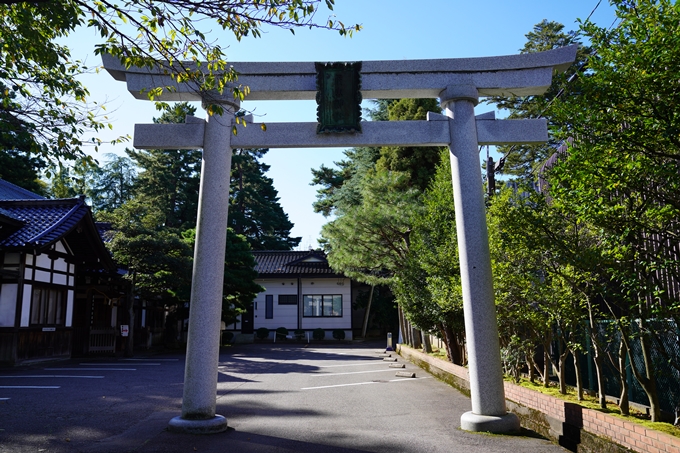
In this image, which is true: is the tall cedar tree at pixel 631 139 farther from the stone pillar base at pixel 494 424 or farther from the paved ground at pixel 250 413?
the paved ground at pixel 250 413

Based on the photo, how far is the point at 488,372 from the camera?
21.9ft

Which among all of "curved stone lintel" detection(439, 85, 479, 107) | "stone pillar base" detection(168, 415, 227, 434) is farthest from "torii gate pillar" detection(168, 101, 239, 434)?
"curved stone lintel" detection(439, 85, 479, 107)

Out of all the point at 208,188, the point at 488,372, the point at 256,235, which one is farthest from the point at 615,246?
the point at 256,235

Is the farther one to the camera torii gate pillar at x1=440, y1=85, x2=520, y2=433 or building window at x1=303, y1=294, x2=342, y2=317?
building window at x1=303, y1=294, x2=342, y2=317

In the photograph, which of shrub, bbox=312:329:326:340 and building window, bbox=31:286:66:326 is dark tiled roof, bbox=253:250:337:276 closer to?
shrub, bbox=312:329:326:340

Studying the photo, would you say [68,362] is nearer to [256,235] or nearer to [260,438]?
[260,438]

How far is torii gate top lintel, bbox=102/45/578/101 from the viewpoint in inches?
290

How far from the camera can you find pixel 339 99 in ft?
24.2

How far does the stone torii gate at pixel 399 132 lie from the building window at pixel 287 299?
85.6 ft

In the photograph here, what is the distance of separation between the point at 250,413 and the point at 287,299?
82.4ft

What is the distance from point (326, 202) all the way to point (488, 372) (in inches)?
984

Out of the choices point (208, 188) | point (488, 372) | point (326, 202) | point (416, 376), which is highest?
point (326, 202)

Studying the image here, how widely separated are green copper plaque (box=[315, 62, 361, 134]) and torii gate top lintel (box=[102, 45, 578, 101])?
0.48ft

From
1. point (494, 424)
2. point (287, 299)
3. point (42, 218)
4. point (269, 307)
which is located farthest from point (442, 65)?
point (269, 307)
